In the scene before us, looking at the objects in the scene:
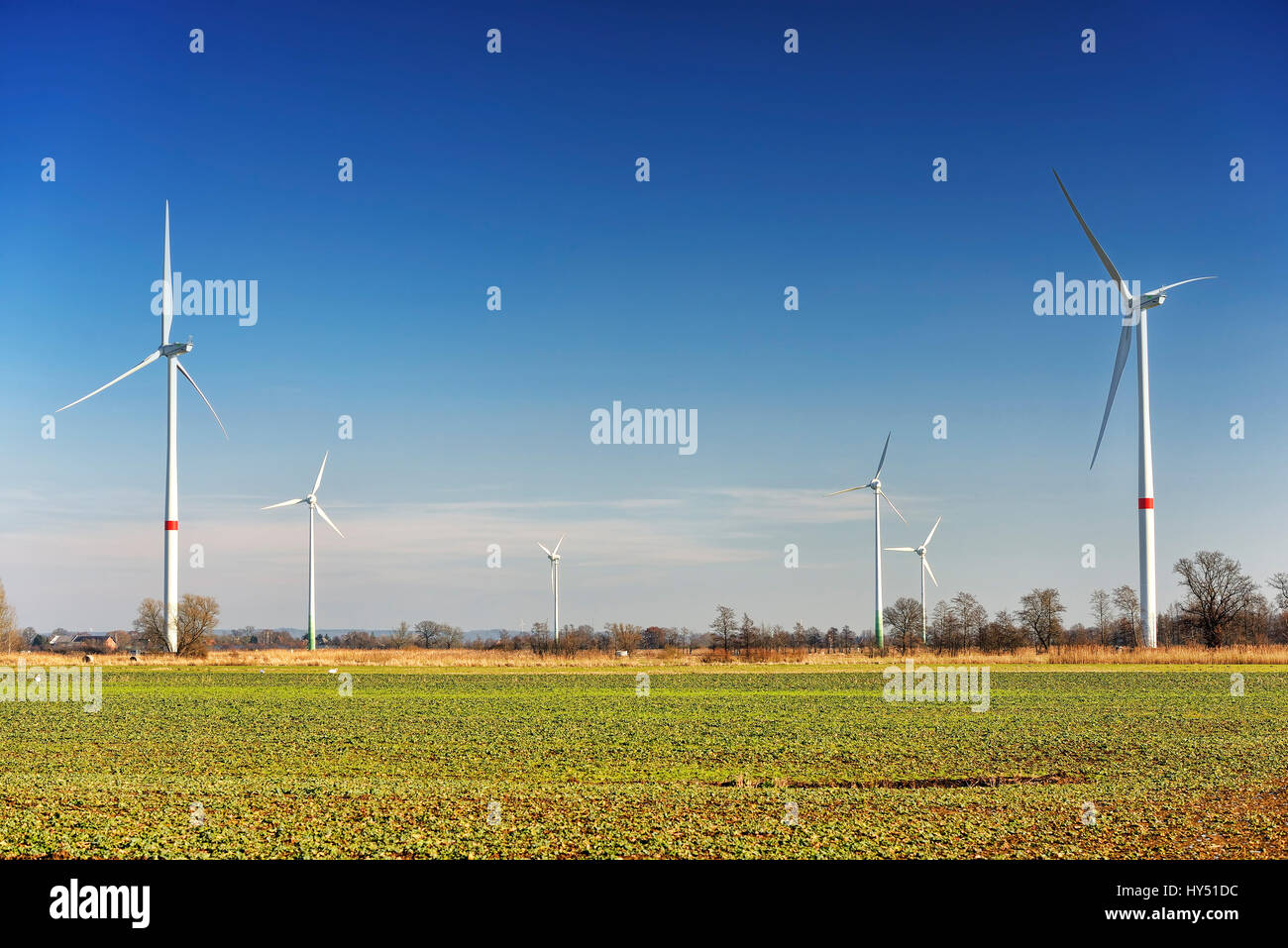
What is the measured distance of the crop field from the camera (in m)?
10.2

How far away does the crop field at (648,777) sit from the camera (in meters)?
10.2

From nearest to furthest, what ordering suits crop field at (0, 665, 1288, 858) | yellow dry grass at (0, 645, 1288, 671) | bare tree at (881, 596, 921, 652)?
crop field at (0, 665, 1288, 858) < yellow dry grass at (0, 645, 1288, 671) < bare tree at (881, 596, 921, 652)

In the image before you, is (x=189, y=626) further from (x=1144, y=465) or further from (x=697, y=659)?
(x=1144, y=465)

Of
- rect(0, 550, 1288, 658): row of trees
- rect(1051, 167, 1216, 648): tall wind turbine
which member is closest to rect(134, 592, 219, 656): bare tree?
rect(0, 550, 1288, 658): row of trees

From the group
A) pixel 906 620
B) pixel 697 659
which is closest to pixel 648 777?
pixel 697 659

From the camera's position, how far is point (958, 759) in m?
16.8

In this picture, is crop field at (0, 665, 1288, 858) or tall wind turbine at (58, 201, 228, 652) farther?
tall wind turbine at (58, 201, 228, 652)

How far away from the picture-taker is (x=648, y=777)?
15.2 meters

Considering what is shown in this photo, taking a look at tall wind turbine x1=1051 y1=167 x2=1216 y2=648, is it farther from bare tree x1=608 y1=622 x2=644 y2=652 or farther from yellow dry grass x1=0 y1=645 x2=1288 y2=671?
bare tree x1=608 y1=622 x2=644 y2=652

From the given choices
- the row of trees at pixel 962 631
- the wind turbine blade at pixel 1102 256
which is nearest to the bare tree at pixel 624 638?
the row of trees at pixel 962 631
